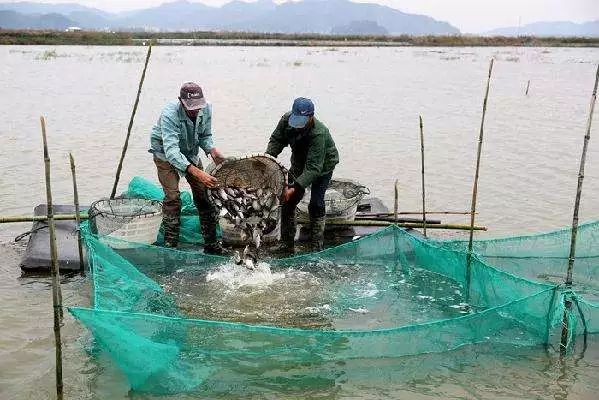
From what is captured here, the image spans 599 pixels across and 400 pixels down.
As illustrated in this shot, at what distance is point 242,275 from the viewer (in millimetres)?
5684

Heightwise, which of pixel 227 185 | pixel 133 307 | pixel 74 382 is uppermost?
pixel 227 185

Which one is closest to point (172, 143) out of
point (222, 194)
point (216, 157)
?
point (216, 157)

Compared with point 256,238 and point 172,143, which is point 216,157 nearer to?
point 172,143

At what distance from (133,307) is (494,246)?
11.1 ft

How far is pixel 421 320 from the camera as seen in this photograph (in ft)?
16.7

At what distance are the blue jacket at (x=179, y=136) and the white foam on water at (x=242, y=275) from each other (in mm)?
1024

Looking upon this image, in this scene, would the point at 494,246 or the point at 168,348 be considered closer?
the point at 168,348

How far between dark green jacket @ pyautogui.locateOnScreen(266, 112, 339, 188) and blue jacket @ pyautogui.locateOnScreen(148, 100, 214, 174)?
719mm

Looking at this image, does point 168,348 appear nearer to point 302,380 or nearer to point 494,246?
point 302,380

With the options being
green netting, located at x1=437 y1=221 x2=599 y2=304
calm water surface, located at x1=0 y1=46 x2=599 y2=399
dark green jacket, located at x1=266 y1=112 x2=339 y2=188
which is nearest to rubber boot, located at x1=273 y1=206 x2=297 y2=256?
dark green jacket, located at x1=266 y1=112 x2=339 y2=188

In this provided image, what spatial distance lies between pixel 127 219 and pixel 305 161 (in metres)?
1.84

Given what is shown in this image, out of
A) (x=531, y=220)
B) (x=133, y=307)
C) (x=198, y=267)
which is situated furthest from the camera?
(x=531, y=220)

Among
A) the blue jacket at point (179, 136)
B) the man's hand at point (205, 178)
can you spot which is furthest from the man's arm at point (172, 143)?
the man's hand at point (205, 178)

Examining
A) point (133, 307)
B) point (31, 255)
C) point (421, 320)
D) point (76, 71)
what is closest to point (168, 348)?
point (133, 307)
